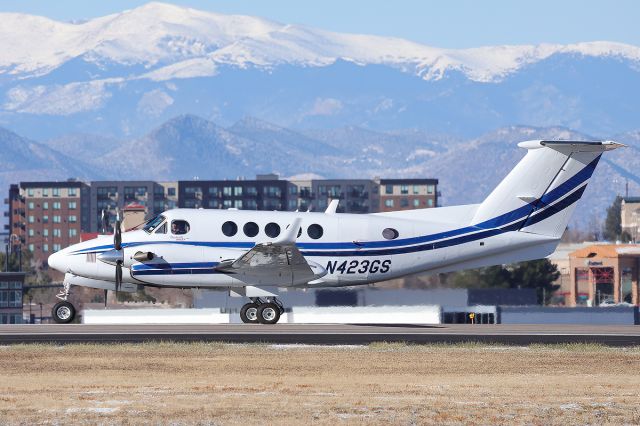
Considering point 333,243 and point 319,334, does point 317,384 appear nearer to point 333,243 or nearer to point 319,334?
point 319,334

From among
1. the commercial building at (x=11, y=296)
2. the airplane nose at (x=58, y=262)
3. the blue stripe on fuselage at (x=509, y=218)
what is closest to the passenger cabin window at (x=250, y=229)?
the blue stripe on fuselage at (x=509, y=218)

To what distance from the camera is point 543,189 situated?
2004 inches

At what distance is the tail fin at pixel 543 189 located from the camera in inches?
1997

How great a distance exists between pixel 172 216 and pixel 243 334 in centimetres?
673

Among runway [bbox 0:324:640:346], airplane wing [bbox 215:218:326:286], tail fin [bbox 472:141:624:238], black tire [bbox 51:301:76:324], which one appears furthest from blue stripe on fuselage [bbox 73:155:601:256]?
black tire [bbox 51:301:76:324]

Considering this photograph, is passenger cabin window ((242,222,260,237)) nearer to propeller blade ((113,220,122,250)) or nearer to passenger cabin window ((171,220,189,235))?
passenger cabin window ((171,220,189,235))

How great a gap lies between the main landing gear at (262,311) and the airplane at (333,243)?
3 centimetres

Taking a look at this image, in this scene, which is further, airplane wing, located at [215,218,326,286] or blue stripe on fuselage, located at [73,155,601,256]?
blue stripe on fuselage, located at [73,155,601,256]

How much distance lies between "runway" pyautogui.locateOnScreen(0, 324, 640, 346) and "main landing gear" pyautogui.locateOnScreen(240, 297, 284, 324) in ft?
2.65

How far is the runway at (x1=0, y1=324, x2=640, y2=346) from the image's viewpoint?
43.3 metres

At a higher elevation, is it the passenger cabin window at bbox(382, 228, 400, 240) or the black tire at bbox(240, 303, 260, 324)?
the passenger cabin window at bbox(382, 228, 400, 240)

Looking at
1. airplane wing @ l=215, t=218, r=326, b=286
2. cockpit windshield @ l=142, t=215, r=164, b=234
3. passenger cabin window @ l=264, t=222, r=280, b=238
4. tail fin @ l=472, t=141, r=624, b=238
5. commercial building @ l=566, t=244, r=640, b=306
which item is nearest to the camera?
airplane wing @ l=215, t=218, r=326, b=286

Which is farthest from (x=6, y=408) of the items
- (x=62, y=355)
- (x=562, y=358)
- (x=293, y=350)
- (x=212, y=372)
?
(x=562, y=358)

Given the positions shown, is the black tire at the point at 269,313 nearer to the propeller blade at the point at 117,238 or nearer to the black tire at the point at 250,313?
the black tire at the point at 250,313
